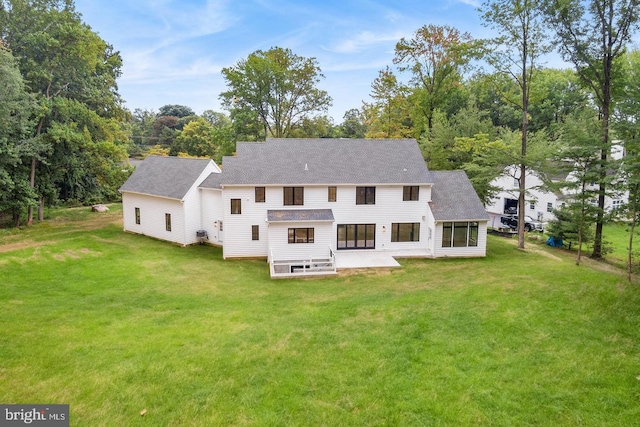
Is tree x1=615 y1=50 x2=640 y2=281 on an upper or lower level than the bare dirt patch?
upper

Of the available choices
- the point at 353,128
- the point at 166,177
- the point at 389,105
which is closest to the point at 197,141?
the point at 353,128

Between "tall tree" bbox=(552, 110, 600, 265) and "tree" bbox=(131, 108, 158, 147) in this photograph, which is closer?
"tall tree" bbox=(552, 110, 600, 265)

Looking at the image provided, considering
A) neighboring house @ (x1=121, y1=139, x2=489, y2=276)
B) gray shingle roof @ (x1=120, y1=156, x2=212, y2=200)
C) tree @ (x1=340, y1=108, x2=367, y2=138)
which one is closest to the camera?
neighboring house @ (x1=121, y1=139, x2=489, y2=276)

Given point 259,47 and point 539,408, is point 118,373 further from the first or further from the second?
point 259,47

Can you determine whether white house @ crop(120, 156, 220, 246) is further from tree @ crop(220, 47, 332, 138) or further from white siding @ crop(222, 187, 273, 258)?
tree @ crop(220, 47, 332, 138)

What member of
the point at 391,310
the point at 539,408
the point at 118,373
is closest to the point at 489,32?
the point at 391,310

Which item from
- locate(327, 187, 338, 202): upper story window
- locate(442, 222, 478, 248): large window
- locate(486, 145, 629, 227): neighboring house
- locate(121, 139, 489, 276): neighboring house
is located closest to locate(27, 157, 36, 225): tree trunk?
locate(121, 139, 489, 276): neighboring house
